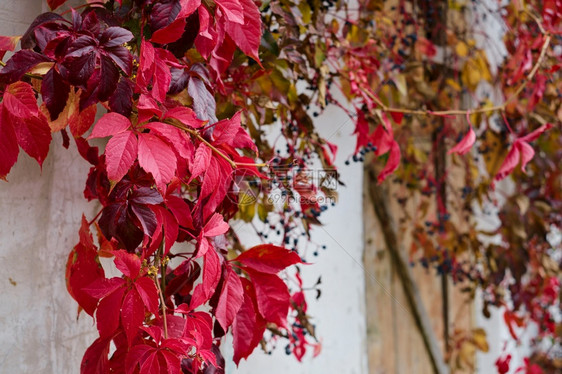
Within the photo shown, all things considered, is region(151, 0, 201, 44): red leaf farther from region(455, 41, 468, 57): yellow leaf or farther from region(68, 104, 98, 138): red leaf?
region(455, 41, 468, 57): yellow leaf

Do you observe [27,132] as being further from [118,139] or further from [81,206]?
[81,206]

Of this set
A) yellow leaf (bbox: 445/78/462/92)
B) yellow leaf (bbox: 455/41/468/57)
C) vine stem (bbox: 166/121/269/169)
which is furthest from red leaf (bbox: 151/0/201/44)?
yellow leaf (bbox: 455/41/468/57)

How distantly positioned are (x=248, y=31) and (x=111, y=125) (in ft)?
0.83

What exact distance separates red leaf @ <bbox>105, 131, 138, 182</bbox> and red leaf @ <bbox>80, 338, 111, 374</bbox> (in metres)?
0.22

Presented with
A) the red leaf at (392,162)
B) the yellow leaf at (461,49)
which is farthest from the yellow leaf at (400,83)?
the yellow leaf at (461,49)

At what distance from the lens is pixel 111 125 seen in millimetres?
715

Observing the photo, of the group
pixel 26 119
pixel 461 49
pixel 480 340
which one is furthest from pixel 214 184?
pixel 480 340

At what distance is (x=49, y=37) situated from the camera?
0.75 metres

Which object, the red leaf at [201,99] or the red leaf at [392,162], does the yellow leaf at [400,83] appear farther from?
the red leaf at [201,99]

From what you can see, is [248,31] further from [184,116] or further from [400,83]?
[400,83]

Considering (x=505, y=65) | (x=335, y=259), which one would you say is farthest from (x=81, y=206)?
(x=505, y=65)

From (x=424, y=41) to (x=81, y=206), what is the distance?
1251 mm

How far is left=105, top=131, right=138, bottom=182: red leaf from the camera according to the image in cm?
69

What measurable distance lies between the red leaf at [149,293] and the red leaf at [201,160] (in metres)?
0.14
